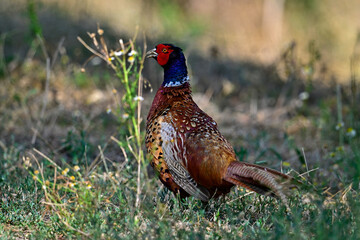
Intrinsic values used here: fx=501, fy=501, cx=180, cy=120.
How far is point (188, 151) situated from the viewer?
3.42 metres

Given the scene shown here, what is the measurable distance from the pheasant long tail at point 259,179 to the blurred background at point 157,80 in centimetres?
134

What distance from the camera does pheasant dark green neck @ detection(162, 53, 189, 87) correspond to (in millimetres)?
3832

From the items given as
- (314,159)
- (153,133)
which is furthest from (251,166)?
(314,159)

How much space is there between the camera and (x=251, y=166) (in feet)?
10.3

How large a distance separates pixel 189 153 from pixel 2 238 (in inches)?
50.8

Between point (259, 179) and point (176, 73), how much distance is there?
120 centimetres

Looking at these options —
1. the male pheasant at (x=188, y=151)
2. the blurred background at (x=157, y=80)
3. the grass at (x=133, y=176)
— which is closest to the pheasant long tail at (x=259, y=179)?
the male pheasant at (x=188, y=151)

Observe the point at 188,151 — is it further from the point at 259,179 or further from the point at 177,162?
the point at 259,179

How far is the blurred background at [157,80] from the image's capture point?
5551mm

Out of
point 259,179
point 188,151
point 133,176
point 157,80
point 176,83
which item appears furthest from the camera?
point 157,80

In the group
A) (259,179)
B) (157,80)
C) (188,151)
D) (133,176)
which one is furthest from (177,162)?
(157,80)

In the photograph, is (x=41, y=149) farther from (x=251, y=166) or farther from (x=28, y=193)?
(x=251, y=166)

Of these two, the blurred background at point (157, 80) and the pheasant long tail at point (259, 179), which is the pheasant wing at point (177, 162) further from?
the blurred background at point (157, 80)

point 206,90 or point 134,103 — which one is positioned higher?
point 134,103
